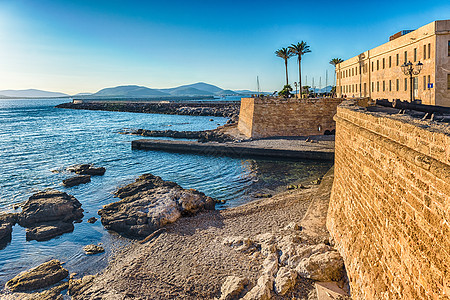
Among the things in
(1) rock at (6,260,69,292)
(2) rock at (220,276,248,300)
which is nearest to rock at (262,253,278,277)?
(2) rock at (220,276,248,300)

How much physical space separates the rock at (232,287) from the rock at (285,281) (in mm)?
845

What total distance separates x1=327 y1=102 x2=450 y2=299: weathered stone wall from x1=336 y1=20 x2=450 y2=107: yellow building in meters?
17.5

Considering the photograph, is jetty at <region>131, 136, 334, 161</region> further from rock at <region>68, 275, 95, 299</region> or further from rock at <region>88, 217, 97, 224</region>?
rock at <region>68, 275, 95, 299</region>

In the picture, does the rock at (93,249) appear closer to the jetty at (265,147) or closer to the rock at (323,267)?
the rock at (323,267)

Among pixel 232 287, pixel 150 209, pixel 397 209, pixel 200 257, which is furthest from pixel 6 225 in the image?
pixel 397 209

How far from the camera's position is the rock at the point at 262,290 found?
7.60m

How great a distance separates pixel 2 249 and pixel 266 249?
9.81 meters

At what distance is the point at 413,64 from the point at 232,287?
75.6 feet

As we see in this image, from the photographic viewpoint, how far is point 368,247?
6430 millimetres

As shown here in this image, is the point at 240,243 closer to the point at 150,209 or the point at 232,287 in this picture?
the point at 232,287

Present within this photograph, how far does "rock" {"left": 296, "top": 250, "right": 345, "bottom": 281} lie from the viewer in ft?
26.0

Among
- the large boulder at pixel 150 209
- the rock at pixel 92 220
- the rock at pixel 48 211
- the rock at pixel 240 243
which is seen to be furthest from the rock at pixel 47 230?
the rock at pixel 240 243

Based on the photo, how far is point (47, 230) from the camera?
13.1 m

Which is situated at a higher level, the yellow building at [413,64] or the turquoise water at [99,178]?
the yellow building at [413,64]
